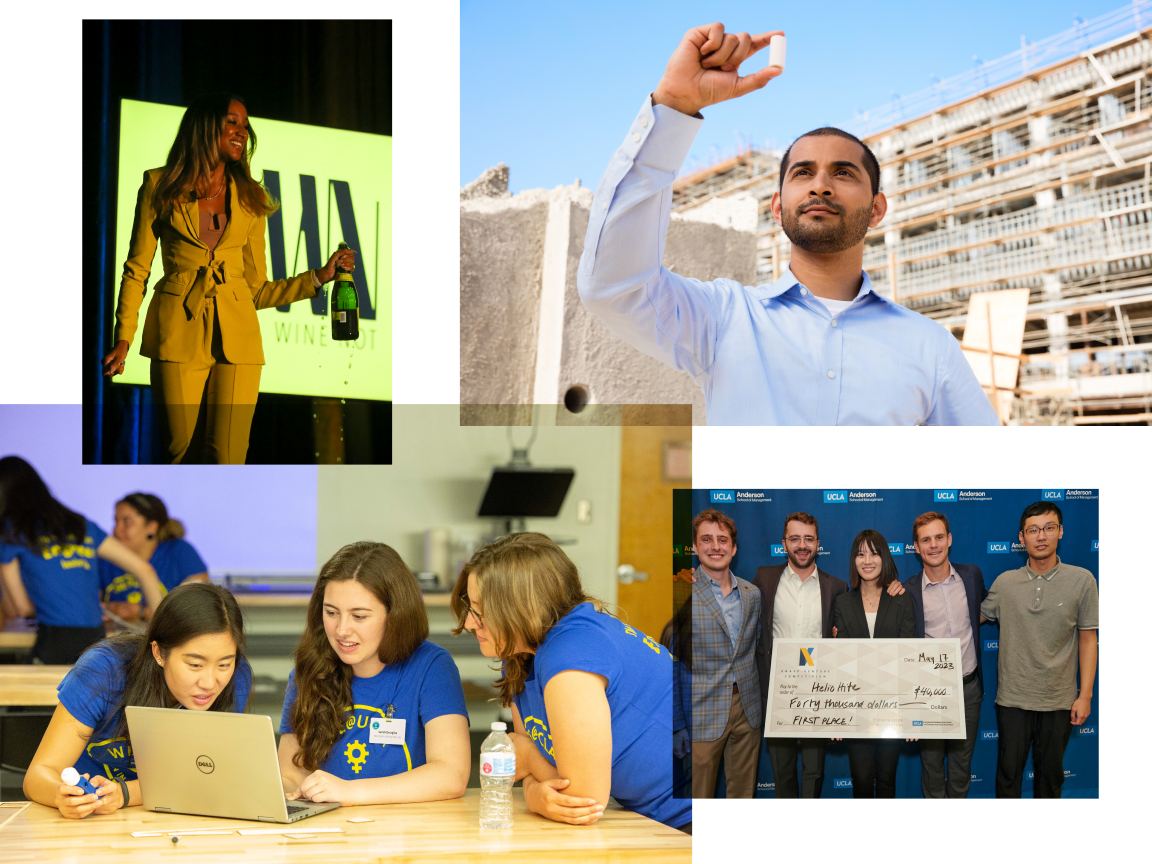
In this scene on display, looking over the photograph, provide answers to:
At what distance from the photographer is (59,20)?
9.25ft

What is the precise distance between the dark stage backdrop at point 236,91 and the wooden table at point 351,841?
103 centimetres

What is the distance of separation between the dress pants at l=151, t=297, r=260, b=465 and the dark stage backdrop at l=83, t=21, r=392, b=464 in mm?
45

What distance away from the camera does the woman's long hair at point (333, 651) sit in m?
2.09

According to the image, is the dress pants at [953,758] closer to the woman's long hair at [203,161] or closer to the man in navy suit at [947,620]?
the man in navy suit at [947,620]

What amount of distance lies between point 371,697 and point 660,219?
4.32 ft

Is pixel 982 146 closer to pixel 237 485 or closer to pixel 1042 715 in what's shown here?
pixel 1042 715

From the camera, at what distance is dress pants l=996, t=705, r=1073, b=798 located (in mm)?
2768

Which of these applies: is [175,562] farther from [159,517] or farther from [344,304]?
[344,304]

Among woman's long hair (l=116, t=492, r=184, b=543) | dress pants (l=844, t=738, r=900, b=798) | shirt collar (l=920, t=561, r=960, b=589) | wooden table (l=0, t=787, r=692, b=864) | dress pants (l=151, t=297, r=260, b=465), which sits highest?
dress pants (l=151, t=297, r=260, b=465)

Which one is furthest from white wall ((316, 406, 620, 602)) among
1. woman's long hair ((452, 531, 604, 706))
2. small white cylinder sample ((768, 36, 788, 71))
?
small white cylinder sample ((768, 36, 788, 71))

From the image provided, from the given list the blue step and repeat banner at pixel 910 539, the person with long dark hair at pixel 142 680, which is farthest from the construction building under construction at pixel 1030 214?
the person with long dark hair at pixel 142 680

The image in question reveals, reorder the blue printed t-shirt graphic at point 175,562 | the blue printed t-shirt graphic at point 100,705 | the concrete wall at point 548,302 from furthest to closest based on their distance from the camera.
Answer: the concrete wall at point 548,302, the blue printed t-shirt graphic at point 175,562, the blue printed t-shirt graphic at point 100,705

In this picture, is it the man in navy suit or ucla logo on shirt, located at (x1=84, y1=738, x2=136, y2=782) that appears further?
the man in navy suit

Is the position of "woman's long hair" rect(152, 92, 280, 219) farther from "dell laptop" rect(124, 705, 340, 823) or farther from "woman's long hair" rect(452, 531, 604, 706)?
"dell laptop" rect(124, 705, 340, 823)
